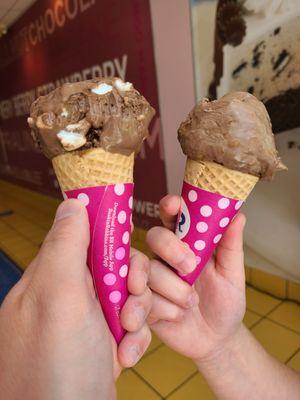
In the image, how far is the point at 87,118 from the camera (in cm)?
67

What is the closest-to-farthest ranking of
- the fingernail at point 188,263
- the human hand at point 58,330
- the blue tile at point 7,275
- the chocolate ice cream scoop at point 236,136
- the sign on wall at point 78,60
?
1. the human hand at point 58,330
2. the chocolate ice cream scoop at point 236,136
3. the fingernail at point 188,263
4. the sign on wall at point 78,60
5. the blue tile at point 7,275

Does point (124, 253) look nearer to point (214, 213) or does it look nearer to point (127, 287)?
point (127, 287)

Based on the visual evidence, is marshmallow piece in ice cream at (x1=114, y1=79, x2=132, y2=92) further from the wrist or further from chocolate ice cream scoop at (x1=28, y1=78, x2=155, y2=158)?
the wrist

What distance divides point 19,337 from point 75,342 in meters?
0.11

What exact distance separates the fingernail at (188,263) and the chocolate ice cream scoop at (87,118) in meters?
0.30

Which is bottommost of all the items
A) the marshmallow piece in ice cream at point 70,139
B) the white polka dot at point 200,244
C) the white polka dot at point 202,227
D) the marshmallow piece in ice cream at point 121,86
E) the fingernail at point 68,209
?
the white polka dot at point 200,244

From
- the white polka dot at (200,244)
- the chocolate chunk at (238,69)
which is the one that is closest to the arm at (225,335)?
the white polka dot at (200,244)

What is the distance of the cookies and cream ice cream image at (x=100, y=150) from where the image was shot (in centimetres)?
→ 67

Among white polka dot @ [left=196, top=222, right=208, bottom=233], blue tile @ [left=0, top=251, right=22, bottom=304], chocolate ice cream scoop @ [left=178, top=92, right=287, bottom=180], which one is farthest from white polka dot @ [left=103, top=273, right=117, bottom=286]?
blue tile @ [left=0, top=251, right=22, bottom=304]

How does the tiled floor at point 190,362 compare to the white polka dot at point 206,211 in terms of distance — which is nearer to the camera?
the white polka dot at point 206,211

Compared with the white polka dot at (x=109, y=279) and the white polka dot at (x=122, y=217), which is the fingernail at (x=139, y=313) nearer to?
the white polka dot at (x=109, y=279)

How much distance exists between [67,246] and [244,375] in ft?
2.26

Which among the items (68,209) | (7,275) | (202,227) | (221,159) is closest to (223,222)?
(202,227)

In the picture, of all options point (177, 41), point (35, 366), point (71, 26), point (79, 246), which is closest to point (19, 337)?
point (35, 366)
